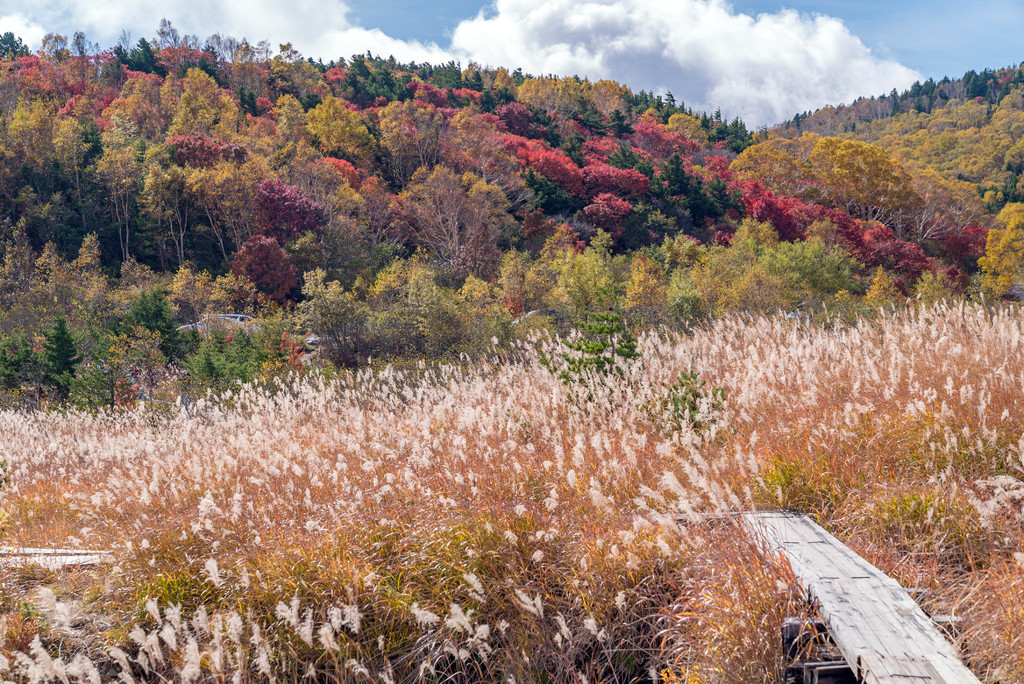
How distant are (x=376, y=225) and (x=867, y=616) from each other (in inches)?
1335

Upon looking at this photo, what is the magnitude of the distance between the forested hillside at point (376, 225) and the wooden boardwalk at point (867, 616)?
11463 millimetres

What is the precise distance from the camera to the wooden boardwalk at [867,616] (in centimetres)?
217

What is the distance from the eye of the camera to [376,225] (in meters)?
34.2

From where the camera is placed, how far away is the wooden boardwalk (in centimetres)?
217

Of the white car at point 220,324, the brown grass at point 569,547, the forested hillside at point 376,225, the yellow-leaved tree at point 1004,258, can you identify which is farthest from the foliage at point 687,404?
the yellow-leaved tree at point 1004,258

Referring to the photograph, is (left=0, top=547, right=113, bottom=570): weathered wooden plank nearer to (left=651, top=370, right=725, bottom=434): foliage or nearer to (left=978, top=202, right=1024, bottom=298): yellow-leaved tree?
(left=651, top=370, right=725, bottom=434): foliage

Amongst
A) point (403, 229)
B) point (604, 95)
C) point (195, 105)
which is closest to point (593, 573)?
point (403, 229)

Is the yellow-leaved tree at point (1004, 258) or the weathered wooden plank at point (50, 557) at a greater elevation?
the yellow-leaved tree at point (1004, 258)

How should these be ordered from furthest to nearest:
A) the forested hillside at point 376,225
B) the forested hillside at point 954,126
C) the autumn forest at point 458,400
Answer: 1. the forested hillside at point 954,126
2. the forested hillside at point 376,225
3. the autumn forest at point 458,400

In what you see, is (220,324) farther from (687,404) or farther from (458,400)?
(687,404)

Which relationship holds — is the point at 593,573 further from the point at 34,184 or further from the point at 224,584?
the point at 34,184

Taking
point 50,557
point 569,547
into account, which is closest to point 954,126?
point 569,547

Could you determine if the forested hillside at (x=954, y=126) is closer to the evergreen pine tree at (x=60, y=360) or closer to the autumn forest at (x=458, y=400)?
the autumn forest at (x=458, y=400)

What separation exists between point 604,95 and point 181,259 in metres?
56.6
